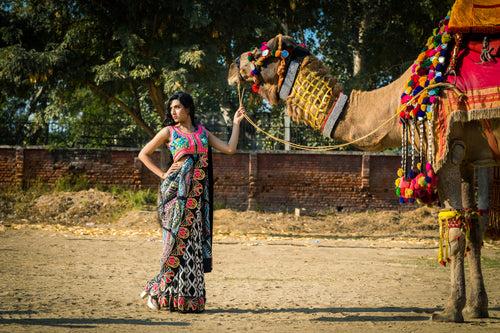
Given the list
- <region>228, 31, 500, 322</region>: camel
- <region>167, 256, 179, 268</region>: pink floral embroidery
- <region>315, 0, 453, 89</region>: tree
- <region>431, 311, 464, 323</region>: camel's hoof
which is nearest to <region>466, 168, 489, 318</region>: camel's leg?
<region>228, 31, 500, 322</region>: camel

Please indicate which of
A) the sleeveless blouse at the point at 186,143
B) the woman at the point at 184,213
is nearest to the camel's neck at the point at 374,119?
the woman at the point at 184,213

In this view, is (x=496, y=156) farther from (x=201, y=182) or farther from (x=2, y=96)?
(x=2, y=96)

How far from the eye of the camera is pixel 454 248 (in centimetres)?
751

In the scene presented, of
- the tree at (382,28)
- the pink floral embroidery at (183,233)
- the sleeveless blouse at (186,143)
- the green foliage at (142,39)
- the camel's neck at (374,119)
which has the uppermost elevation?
the tree at (382,28)

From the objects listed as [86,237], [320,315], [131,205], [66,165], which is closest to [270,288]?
[320,315]

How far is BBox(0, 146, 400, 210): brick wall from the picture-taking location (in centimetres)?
2327

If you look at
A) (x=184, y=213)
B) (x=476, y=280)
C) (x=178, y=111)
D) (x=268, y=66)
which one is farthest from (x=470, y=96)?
(x=184, y=213)

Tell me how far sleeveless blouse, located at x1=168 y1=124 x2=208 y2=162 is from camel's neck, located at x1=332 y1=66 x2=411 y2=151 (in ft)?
4.82

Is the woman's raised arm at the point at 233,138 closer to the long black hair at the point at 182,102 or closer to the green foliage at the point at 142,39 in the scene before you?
the long black hair at the point at 182,102

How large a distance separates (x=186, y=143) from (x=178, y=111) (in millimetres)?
369

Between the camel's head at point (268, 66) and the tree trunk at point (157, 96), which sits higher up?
Result: the tree trunk at point (157, 96)

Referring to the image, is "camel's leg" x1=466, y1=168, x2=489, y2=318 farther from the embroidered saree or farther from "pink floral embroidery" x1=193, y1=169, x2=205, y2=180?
"pink floral embroidery" x1=193, y1=169, x2=205, y2=180

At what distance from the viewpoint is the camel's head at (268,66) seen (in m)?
8.40

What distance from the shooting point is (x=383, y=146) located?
8.20 m
